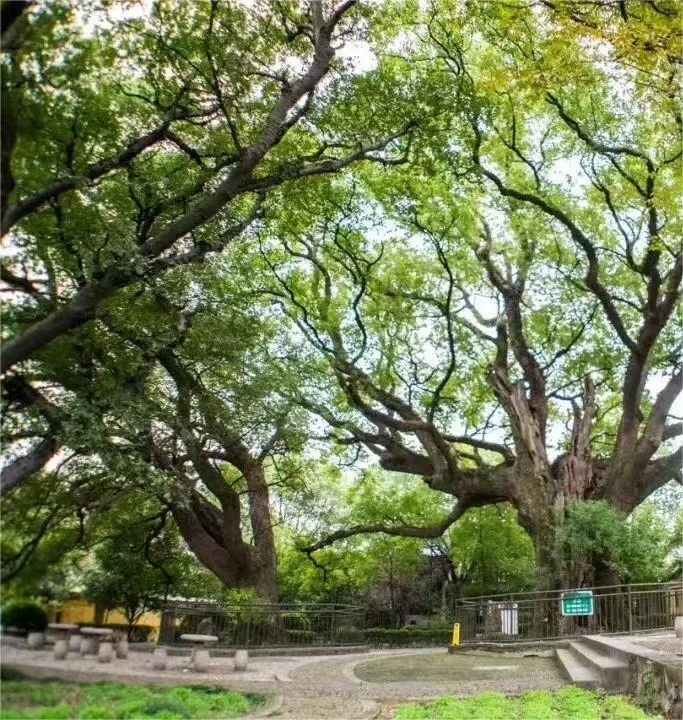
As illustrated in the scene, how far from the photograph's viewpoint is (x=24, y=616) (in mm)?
3447

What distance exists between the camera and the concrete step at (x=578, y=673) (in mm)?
5691

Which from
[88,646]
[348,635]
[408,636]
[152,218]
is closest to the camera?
[88,646]

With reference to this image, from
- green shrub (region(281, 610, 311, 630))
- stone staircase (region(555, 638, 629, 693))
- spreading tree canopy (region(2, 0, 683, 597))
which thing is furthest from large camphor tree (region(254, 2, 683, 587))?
stone staircase (region(555, 638, 629, 693))

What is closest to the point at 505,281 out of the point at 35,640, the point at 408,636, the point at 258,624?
the point at 408,636

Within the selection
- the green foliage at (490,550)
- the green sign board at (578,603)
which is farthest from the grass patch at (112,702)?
the green foliage at (490,550)

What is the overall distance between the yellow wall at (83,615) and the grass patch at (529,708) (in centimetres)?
181

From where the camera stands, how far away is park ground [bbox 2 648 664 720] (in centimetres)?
332

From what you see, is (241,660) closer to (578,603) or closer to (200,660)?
(200,660)

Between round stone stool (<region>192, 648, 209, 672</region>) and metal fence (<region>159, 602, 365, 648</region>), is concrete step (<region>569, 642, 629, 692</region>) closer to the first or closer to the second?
metal fence (<region>159, 602, 365, 648</region>)

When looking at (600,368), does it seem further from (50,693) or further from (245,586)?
(50,693)

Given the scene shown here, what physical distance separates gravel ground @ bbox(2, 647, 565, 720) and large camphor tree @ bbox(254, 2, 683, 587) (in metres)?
2.34

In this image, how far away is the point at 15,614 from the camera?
11.2ft

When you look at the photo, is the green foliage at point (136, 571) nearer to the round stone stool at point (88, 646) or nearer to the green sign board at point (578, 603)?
the round stone stool at point (88, 646)

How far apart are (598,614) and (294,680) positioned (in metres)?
8.71
